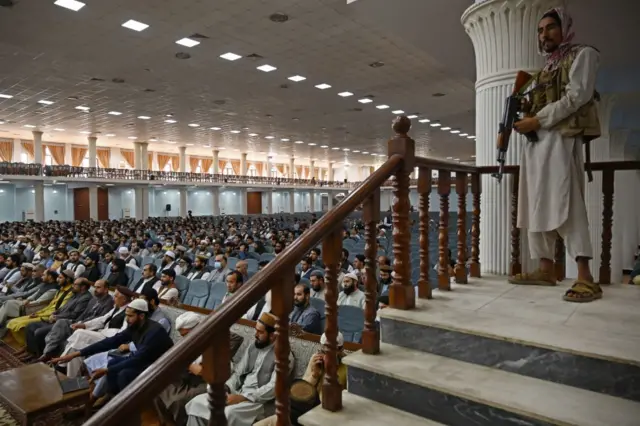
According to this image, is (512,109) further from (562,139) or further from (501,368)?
(501,368)

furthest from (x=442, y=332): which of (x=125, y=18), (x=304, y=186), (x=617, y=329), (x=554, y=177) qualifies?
(x=304, y=186)

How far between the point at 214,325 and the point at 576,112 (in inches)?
87.4

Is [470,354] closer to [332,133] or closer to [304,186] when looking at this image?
[332,133]

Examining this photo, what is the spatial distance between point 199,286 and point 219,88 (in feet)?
24.2

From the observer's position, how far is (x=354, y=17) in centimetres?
747

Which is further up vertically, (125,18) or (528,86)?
(125,18)

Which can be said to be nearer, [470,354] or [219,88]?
[470,354]

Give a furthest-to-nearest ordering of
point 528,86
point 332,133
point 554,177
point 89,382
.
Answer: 1. point 332,133
2. point 89,382
3. point 528,86
4. point 554,177

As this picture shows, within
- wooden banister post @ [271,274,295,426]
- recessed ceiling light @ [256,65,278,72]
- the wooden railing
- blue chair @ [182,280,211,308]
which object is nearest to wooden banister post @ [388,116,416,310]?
the wooden railing

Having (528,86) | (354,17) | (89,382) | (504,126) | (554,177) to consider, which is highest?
(354,17)

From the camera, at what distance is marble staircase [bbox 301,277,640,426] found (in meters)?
1.67

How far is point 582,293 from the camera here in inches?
96.7

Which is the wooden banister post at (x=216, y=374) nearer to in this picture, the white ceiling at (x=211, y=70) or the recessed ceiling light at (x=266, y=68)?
the white ceiling at (x=211, y=70)

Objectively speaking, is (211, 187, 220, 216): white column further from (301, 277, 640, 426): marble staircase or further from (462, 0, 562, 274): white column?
(301, 277, 640, 426): marble staircase
